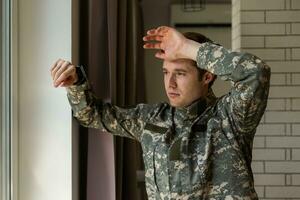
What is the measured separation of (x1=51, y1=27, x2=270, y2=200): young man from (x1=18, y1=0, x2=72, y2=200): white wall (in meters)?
0.13

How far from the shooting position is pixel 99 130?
178cm

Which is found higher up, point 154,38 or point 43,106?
point 154,38

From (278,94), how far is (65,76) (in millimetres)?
1101

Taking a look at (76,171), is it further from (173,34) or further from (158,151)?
(173,34)

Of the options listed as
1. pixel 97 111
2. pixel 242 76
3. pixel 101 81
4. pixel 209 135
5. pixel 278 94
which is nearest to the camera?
pixel 242 76

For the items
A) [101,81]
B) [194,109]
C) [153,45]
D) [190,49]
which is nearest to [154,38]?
[153,45]

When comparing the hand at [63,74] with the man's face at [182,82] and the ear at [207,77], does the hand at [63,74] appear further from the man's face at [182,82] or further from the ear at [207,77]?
the ear at [207,77]

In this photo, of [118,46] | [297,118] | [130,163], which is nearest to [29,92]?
[118,46]

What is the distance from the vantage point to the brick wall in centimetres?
221

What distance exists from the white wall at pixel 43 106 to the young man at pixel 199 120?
13 centimetres

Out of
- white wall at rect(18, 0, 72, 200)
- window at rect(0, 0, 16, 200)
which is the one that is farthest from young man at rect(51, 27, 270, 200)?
window at rect(0, 0, 16, 200)

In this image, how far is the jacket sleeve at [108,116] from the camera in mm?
1593

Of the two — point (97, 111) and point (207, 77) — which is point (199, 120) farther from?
point (97, 111)

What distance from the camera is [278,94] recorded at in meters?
2.24
